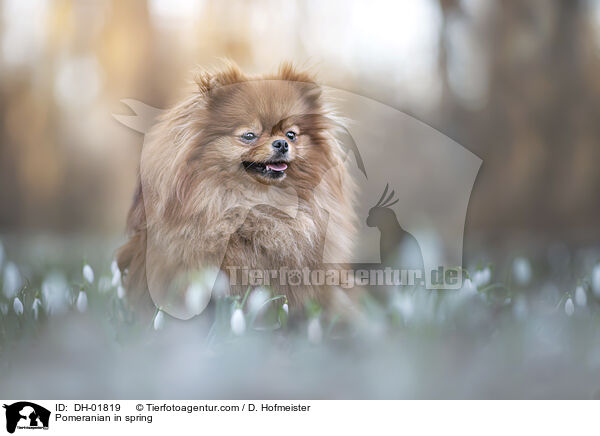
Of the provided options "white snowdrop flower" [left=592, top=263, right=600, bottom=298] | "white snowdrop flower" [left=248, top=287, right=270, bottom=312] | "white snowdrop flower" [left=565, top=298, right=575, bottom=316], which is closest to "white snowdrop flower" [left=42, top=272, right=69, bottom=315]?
"white snowdrop flower" [left=248, top=287, right=270, bottom=312]

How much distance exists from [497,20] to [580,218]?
621 millimetres

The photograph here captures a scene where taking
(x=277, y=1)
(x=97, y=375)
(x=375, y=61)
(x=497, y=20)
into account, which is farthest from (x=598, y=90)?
(x=97, y=375)

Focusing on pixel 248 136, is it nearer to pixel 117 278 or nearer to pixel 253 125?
pixel 253 125

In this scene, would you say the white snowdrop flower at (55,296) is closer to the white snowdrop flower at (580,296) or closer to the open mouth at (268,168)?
the open mouth at (268,168)

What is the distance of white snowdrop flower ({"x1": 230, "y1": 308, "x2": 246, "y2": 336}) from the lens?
1055 mm

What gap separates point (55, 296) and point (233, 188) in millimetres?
497

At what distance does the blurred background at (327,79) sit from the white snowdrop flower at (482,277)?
245 millimetres

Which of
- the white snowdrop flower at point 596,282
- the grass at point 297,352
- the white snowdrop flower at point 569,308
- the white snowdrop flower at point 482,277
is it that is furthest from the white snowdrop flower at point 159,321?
the white snowdrop flower at point 596,282

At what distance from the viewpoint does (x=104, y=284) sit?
135cm

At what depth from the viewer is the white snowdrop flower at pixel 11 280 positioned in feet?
4.13

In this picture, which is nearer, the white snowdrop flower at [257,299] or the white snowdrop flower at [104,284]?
the white snowdrop flower at [257,299]
